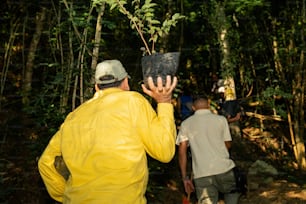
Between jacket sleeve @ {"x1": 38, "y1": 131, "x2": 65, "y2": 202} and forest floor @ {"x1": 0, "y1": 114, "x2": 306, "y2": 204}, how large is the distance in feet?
6.99

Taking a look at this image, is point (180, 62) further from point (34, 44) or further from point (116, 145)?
point (116, 145)

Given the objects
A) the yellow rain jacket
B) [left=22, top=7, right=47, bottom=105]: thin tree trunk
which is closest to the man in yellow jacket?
the yellow rain jacket

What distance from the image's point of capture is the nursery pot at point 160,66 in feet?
6.11

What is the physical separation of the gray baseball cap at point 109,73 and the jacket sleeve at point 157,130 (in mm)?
187

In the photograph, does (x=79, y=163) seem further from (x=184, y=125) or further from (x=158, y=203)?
(x=158, y=203)

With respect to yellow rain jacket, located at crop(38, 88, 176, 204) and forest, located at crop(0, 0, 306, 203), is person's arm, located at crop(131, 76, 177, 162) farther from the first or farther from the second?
forest, located at crop(0, 0, 306, 203)

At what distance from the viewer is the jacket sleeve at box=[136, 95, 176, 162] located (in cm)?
171

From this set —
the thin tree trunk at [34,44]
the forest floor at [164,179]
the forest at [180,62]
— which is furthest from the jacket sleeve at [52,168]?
the thin tree trunk at [34,44]

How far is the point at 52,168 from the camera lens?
1929 mm

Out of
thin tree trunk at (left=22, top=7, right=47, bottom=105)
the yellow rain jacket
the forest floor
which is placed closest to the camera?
the yellow rain jacket

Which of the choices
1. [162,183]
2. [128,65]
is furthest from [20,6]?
[162,183]

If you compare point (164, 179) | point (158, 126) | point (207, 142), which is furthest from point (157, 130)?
point (164, 179)

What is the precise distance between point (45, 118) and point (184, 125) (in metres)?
1.18

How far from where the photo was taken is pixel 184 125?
3691mm
